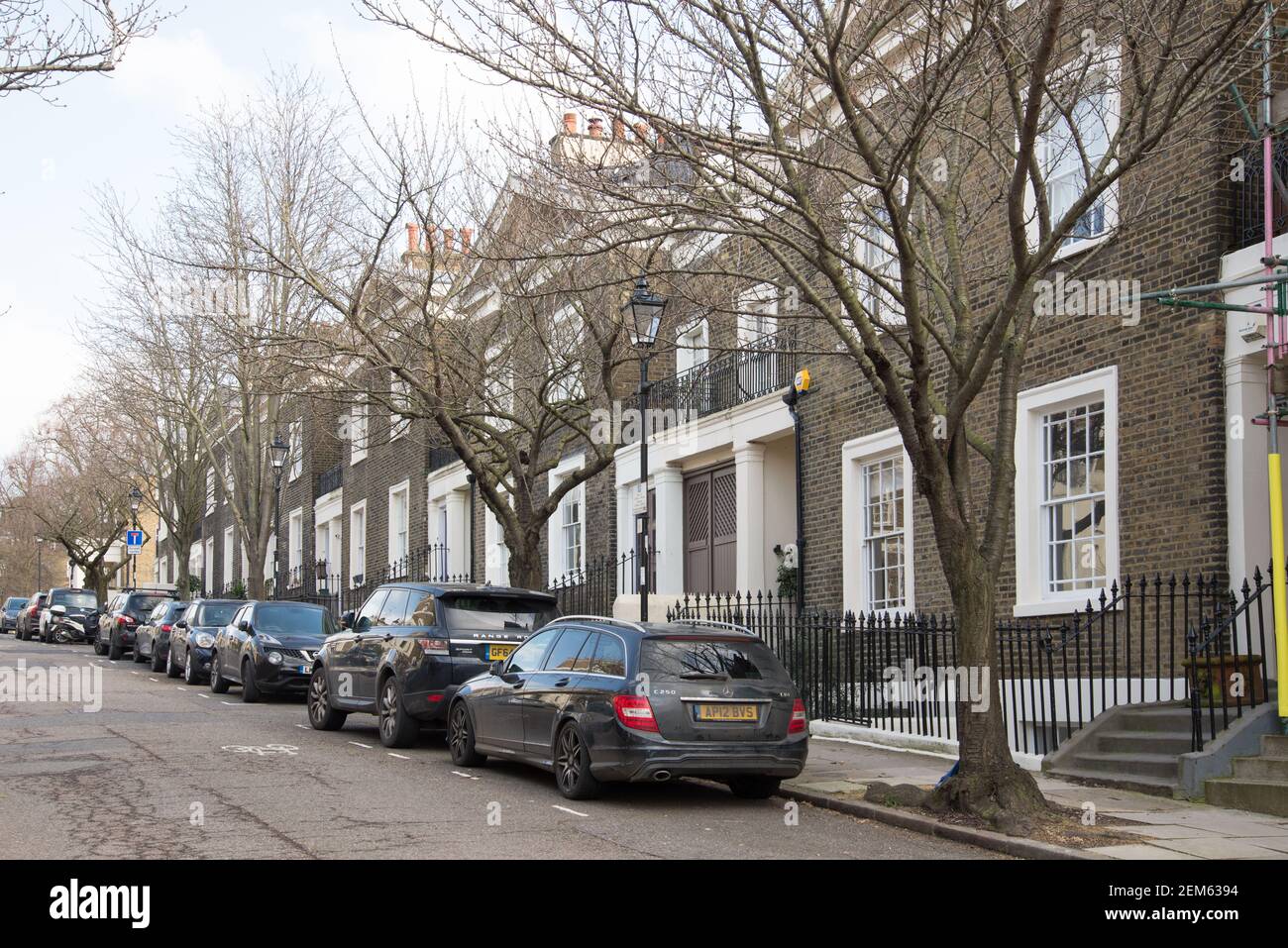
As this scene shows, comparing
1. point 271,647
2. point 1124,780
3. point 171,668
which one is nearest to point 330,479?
point 171,668

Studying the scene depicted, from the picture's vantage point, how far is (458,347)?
797 inches

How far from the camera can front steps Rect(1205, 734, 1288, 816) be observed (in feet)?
34.1

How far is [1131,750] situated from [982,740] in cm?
250

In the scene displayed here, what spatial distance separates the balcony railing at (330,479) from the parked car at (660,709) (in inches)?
1252

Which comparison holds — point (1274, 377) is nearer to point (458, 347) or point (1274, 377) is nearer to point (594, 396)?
point (594, 396)

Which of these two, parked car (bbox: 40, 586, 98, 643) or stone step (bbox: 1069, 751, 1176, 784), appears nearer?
stone step (bbox: 1069, 751, 1176, 784)

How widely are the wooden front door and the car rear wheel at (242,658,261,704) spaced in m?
7.33

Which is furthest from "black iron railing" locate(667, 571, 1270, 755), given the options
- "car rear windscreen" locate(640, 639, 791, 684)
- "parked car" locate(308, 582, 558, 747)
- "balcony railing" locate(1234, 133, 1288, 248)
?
"parked car" locate(308, 582, 558, 747)

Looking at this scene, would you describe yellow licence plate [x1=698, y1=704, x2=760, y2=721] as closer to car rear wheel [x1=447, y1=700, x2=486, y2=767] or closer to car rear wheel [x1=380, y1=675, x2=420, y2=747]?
car rear wheel [x1=447, y1=700, x2=486, y2=767]

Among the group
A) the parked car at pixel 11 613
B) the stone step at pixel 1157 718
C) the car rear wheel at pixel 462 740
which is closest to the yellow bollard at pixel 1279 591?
the stone step at pixel 1157 718

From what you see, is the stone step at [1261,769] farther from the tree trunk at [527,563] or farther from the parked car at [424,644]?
the tree trunk at [527,563]

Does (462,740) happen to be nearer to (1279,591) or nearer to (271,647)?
(1279,591)

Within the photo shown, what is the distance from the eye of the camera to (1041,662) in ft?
44.1

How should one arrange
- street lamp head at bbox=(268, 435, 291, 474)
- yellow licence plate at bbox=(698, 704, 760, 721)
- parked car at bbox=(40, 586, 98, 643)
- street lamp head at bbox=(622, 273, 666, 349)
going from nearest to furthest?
yellow licence plate at bbox=(698, 704, 760, 721) < street lamp head at bbox=(622, 273, 666, 349) < street lamp head at bbox=(268, 435, 291, 474) < parked car at bbox=(40, 586, 98, 643)
